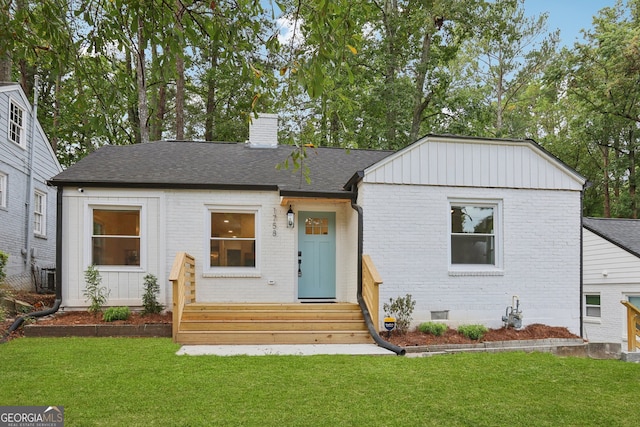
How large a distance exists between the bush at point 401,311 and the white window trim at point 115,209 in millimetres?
4913

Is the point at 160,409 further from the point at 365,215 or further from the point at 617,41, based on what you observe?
the point at 617,41

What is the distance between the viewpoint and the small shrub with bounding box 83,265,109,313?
9.13 meters

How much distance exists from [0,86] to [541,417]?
546 inches

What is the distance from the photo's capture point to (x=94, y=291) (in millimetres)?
9312

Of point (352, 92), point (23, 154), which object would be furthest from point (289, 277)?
point (352, 92)

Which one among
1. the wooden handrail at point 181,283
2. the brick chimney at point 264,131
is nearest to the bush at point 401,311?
the wooden handrail at point 181,283

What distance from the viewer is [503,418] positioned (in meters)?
4.26

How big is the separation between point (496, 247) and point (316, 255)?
3.69 meters

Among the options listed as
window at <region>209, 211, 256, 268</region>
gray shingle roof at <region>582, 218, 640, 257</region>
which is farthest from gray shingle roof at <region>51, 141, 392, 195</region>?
gray shingle roof at <region>582, 218, 640, 257</region>

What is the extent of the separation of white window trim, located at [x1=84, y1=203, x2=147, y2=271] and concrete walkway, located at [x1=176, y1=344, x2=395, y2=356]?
2995mm

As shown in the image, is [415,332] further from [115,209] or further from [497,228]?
[115,209]

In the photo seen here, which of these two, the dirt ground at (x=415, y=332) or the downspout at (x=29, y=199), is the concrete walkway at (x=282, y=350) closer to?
the dirt ground at (x=415, y=332)

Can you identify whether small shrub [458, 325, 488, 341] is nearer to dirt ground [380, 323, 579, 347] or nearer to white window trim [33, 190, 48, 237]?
dirt ground [380, 323, 579, 347]

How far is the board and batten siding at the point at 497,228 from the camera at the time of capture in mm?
8914
